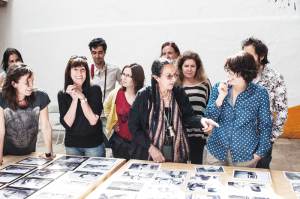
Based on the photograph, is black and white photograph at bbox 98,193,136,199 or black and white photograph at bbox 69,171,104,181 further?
black and white photograph at bbox 69,171,104,181

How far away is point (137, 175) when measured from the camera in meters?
1.96

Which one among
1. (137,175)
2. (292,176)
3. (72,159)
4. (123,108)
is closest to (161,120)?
(137,175)

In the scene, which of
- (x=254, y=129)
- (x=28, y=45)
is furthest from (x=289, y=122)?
(x=28, y=45)

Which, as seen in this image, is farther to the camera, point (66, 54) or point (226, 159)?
point (66, 54)

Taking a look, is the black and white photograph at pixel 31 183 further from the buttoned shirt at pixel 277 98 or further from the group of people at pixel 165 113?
the buttoned shirt at pixel 277 98

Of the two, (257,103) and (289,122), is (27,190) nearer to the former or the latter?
(257,103)

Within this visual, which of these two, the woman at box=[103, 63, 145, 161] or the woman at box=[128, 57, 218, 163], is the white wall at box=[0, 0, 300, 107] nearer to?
the woman at box=[103, 63, 145, 161]

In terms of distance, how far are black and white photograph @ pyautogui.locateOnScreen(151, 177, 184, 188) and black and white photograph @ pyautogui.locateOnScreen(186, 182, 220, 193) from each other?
2.5 inches

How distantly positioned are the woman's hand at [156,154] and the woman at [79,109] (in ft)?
1.93

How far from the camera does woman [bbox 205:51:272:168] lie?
2012mm

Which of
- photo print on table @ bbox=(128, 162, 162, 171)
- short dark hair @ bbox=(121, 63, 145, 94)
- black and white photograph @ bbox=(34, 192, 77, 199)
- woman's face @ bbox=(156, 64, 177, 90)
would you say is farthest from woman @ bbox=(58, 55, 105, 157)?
black and white photograph @ bbox=(34, 192, 77, 199)

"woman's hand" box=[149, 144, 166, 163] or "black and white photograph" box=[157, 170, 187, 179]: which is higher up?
"woman's hand" box=[149, 144, 166, 163]

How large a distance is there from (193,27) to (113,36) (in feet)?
5.71

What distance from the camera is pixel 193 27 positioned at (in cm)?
558
